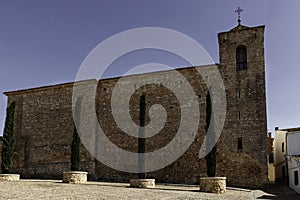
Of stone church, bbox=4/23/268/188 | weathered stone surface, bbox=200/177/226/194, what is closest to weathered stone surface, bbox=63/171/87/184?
stone church, bbox=4/23/268/188

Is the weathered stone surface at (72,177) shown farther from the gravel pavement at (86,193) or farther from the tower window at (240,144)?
the tower window at (240,144)

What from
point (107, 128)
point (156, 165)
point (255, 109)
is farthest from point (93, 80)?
point (255, 109)

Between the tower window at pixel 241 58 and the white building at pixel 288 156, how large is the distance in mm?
5594

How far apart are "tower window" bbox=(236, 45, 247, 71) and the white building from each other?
18.4 feet

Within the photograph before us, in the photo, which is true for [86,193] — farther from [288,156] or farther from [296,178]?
[288,156]

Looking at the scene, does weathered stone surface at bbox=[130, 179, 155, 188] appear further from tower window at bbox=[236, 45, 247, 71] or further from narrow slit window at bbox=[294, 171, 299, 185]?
tower window at bbox=[236, 45, 247, 71]

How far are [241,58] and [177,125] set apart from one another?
201 inches

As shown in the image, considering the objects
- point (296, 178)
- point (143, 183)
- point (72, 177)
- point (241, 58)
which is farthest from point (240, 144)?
point (72, 177)

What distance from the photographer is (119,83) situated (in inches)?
832

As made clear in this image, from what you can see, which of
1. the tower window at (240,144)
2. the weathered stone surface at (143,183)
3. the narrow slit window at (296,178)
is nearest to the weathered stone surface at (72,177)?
the weathered stone surface at (143,183)

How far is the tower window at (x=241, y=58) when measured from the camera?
61.9ft

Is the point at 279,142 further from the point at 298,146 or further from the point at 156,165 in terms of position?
the point at 156,165

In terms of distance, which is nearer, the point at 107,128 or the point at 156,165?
the point at 156,165

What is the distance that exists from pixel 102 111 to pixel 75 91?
7.64 ft
